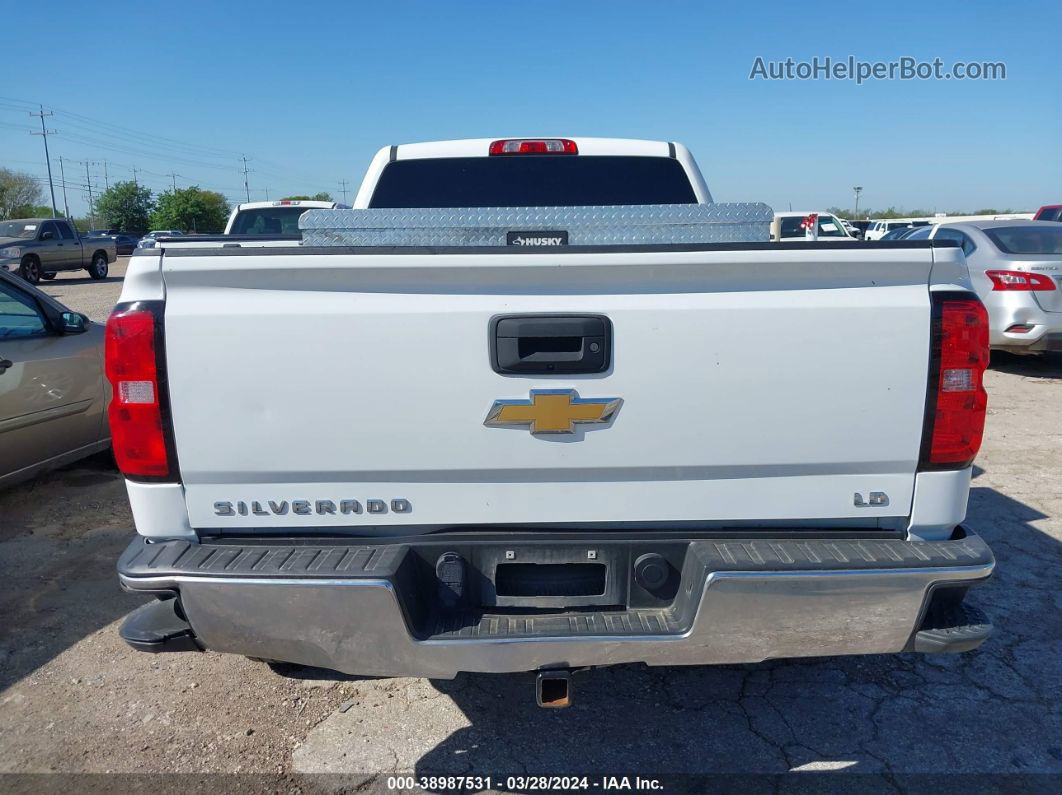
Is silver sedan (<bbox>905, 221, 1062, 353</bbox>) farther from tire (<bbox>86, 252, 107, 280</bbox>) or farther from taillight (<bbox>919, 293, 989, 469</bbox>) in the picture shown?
tire (<bbox>86, 252, 107, 280</bbox>)

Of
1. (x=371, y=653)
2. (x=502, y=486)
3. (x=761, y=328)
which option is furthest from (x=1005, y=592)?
(x=371, y=653)

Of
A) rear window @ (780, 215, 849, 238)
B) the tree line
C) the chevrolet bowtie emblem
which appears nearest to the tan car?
the chevrolet bowtie emblem

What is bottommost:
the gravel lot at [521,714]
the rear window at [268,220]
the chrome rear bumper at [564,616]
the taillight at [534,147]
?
the gravel lot at [521,714]

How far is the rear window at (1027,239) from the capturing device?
953cm

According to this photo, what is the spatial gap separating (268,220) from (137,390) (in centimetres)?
1034

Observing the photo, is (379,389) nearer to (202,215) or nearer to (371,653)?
(371,653)

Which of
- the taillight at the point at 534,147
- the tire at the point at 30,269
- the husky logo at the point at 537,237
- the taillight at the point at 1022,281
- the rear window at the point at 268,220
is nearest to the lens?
the husky logo at the point at 537,237

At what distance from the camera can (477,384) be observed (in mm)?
2297

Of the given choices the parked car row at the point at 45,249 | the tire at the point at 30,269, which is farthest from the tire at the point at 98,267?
the tire at the point at 30,269

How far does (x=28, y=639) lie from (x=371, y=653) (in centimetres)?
248

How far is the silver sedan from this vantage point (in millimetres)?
8969

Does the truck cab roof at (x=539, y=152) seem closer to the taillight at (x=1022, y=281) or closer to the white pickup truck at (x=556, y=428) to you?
the white pickup truck at (x=556, y=428)

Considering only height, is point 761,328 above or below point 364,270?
below

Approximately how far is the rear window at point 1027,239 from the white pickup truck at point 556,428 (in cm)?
855
